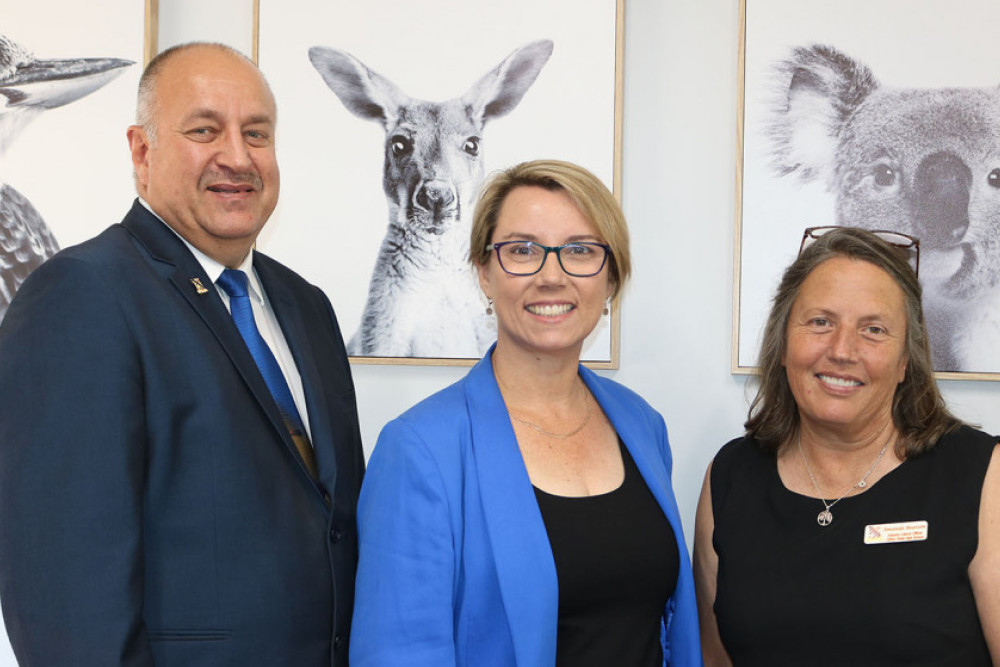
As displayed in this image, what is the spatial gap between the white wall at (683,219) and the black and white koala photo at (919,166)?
0.61 feet

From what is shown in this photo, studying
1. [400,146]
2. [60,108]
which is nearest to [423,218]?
[400,146]

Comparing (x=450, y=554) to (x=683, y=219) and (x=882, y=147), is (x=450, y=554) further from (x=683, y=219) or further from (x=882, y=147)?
(x=882, y=147)

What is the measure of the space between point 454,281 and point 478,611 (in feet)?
3.87

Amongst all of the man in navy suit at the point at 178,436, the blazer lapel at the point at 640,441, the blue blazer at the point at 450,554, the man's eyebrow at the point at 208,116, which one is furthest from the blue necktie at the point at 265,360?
the blazer lapel at the point at 640,441

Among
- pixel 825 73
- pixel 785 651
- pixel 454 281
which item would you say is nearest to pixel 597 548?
pixel 785 651

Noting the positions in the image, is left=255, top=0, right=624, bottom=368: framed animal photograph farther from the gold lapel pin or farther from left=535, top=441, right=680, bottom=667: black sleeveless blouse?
the gold lapel pin

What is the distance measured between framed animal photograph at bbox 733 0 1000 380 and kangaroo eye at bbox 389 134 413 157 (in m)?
0.96

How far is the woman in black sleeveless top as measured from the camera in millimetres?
1718

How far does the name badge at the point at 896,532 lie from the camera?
1.76m

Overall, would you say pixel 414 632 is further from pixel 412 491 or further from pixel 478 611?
pixel 412 491

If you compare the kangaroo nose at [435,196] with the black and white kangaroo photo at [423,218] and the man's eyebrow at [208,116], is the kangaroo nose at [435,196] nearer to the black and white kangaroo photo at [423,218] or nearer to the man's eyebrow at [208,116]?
the black and white kangaroo photo at [423,218]

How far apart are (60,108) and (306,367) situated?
141cm

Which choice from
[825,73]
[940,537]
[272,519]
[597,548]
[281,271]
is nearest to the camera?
[272,519]

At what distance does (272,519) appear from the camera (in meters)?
1.43
